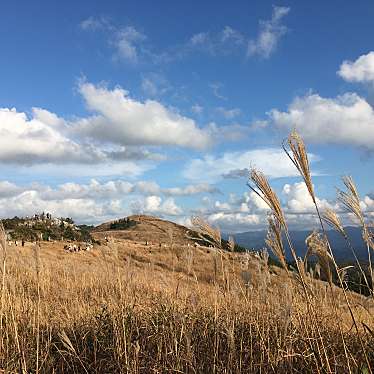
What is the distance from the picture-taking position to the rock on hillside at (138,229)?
2845 centimetres

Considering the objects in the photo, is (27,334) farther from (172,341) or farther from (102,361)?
(172,341)

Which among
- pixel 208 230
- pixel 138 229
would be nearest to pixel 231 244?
pixel 208 230

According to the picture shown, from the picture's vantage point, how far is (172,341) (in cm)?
402

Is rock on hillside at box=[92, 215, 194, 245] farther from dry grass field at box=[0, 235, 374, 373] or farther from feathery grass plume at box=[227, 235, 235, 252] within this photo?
feathery grass plume at box=[227, 235, 235, 252]

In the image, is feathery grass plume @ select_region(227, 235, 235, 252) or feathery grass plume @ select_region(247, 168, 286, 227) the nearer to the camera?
feathery grass plume @ select_region(247, 168, 286, 227)

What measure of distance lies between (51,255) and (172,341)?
14.5 metres

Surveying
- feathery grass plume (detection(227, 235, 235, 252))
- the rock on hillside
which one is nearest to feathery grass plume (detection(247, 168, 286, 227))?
feathery grass plume (detection(227, 235, 235, 252))

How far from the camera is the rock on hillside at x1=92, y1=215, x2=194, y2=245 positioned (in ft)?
93.4

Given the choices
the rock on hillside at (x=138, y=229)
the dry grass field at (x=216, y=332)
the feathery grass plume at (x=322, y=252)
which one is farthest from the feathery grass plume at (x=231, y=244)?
the rock on hillside at (x=138, y=229)

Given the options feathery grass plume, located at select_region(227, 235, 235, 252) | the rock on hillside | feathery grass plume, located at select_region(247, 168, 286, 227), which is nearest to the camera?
feathery grass plume, located at select_region(247, 168, 286, 227)

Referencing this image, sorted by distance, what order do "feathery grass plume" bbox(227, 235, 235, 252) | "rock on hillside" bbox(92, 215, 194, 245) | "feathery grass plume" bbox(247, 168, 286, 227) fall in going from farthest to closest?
1. "rock on hillside" bbox(92, 215, 194, 245)
2. "feathery grass plume" bbox(227, 235, 235, 252)
3. "feathery grass plume" bbox(247, 168, 286, 227)

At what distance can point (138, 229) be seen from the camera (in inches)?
1298

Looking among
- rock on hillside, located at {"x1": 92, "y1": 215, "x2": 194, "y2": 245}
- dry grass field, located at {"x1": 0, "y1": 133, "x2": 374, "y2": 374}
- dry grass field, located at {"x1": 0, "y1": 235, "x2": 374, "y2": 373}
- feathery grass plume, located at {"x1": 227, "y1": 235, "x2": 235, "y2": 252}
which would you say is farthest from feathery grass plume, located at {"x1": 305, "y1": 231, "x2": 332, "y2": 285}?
rock on hillside, located at {"x1": 92, "y1": 215, "x2": 194, "y2": 245}

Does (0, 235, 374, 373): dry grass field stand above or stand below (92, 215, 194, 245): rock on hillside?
below
